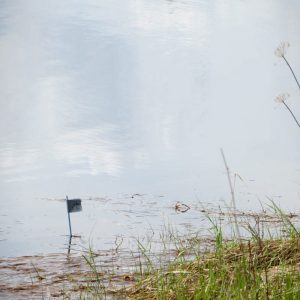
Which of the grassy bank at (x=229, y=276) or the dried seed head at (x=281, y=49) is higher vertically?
the dried seed head at (x=281, y=49)

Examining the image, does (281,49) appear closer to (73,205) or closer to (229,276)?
(229,276)

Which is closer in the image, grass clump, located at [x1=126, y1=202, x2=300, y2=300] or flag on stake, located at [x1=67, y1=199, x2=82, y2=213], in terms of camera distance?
grass clump, located at [x1=126, y1=202, x2=300, y2=300]

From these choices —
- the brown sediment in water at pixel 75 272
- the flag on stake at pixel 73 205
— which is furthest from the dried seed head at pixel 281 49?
the flag on stake at pixel 73 205

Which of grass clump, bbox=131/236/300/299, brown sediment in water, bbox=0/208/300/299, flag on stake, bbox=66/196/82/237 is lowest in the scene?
grass clump, bbox=131/236/300/299

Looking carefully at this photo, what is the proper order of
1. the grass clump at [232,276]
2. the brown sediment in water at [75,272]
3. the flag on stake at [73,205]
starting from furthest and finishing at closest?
the flag on stake at [73,205], the brown sediment in water at [75,272], the grass clump at [232,276]

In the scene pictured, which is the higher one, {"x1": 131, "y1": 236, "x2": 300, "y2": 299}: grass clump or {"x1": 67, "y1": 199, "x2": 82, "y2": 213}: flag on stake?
{"x1": 67, "y1": 199, "x2": 82, "y2": 213}: flag on stake

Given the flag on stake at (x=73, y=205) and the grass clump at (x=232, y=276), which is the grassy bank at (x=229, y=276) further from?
the flag on stake at (x=73, y=205)

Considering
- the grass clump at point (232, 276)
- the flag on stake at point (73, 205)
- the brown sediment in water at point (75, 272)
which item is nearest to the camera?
the grass clump at point (232, 276)

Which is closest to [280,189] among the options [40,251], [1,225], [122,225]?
[122,225]

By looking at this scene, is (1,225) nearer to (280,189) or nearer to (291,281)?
(280,189)

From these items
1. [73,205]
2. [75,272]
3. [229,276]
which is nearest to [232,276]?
[229,276]

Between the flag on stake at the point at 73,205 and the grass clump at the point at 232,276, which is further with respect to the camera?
the flag on stake at the point at 73,205

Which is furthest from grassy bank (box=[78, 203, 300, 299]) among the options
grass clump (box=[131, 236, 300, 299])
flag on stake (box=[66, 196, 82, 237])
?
flag on stake (box=[66, 196, 82, 237])

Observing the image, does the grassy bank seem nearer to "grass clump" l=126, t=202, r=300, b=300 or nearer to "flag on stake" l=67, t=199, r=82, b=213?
"grass clump" l=126, t=202, r=300, b=300
